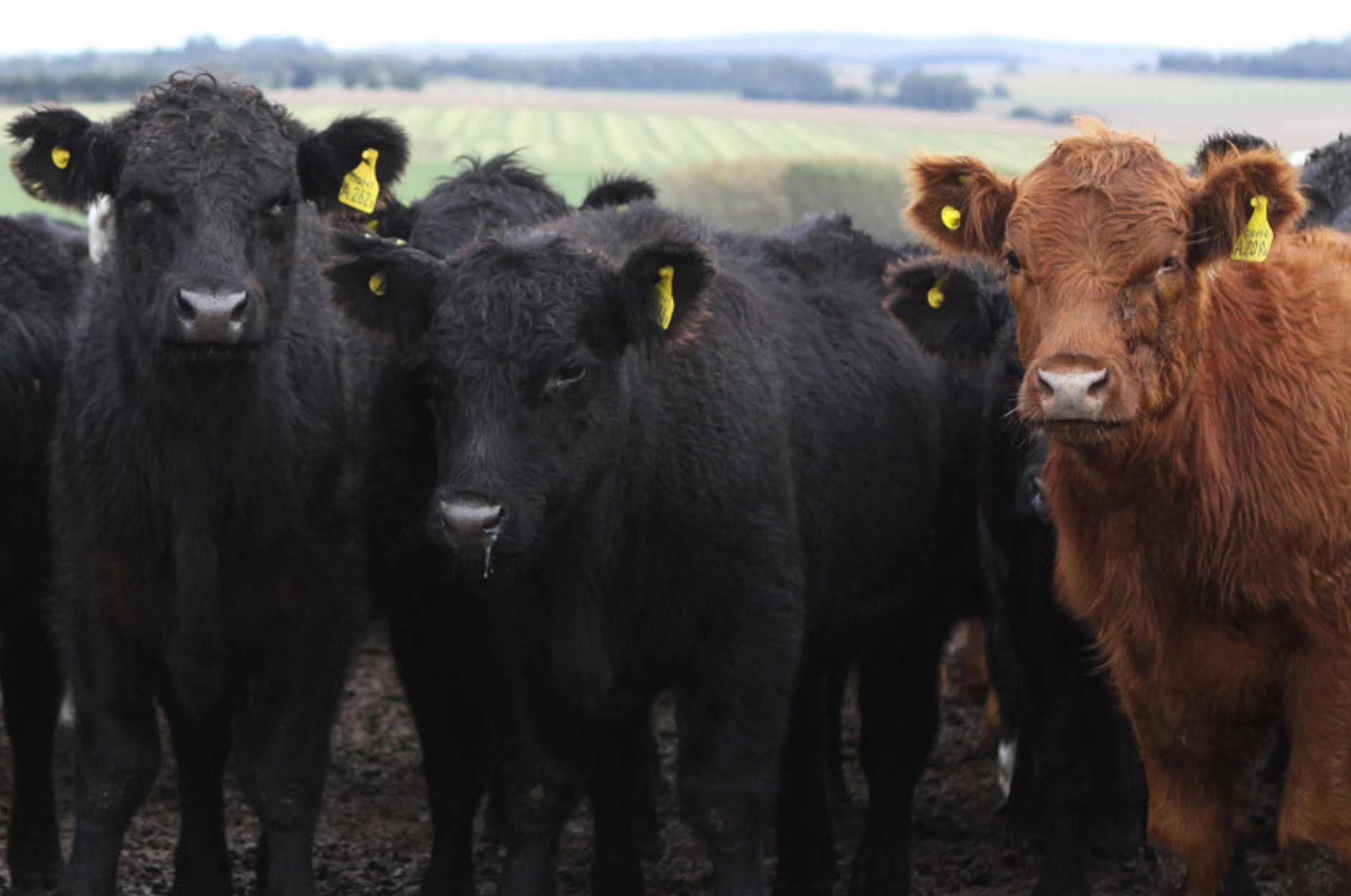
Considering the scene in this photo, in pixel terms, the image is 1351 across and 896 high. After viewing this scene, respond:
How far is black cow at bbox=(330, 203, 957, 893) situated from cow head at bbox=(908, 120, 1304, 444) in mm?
1165

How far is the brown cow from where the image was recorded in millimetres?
5160

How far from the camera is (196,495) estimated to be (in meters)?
6.13

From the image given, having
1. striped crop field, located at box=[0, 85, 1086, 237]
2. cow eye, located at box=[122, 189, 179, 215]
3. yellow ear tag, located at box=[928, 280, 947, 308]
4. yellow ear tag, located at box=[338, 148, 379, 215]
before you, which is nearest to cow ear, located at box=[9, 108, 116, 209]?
cow eye, located at box=[122, 189, 179, 215]

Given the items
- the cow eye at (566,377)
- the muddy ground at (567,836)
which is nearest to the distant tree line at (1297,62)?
the muddy ground at (567,836)

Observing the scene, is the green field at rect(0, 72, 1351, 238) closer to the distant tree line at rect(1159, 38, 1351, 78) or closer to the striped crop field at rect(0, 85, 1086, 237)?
the striped crop field at rect(0, 85, 1086, 237)

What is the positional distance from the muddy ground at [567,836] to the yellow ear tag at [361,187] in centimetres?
251

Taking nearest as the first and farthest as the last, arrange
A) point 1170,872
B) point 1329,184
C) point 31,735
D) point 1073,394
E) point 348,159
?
point 1073,394 → point 1170,872 → point 348,159 → point 31,735 → point 1329,184

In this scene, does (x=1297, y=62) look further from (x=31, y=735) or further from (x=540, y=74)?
(x=31, y=735)

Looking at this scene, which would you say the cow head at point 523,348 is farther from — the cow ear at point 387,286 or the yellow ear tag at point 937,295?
the yellow ear tag at point 937,295

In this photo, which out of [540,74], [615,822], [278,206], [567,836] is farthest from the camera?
[540,74]

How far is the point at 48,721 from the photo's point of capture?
7.56m

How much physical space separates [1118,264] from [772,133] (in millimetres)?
21490

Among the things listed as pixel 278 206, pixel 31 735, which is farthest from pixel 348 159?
pixel 31 735

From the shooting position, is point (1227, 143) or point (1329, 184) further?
point (1329, 184)
